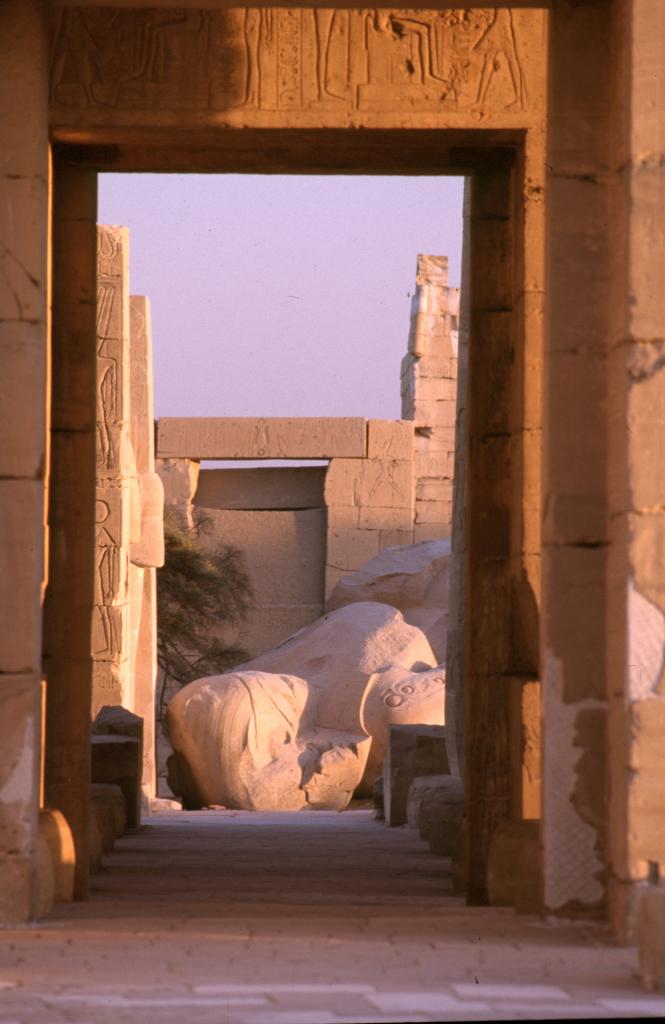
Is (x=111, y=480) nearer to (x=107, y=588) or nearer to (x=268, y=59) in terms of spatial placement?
(x=107, y=588)

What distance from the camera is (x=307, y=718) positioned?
21.0m

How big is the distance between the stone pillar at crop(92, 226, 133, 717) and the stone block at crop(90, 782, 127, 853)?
12.8 feet

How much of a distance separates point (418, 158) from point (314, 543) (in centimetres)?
2138

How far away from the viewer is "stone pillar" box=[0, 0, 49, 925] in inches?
245

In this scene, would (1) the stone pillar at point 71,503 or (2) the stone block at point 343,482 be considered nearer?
(1) the stone pillar at point 71,503

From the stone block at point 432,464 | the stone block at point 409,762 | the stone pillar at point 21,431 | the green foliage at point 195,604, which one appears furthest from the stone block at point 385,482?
the stone pillar at point 21,431

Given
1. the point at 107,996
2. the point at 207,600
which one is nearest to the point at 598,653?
the point at 107,996

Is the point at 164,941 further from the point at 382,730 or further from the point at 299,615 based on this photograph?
the point at 299,615

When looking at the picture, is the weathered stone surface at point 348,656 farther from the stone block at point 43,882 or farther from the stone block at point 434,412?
the stone block at point 43,882

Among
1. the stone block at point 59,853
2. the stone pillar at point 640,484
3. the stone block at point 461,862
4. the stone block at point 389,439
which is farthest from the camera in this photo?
the stone block at point 389,439

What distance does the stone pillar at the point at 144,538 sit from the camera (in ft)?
61.5

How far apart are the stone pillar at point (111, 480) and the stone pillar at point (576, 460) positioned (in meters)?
11.1

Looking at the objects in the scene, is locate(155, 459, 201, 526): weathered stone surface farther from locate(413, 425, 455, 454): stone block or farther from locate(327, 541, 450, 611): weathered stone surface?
locate(413, 425, 455, 454): stone block

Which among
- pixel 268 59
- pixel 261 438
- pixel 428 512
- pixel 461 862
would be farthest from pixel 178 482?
pixel 268 59
